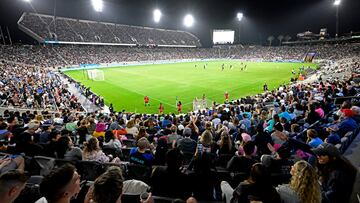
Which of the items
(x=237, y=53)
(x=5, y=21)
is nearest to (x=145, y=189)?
(x=5, y=21)

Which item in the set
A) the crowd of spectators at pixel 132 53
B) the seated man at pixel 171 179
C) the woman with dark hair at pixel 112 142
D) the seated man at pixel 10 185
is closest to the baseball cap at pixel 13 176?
the seated man at pixel 10 185

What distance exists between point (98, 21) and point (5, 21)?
122 feet

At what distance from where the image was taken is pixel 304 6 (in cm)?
10512

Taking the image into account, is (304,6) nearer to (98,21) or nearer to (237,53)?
(237,53)

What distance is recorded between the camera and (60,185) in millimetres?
2875

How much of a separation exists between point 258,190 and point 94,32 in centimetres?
9625

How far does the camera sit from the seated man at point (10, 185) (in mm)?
2855

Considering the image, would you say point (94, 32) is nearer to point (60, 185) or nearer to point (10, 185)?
point (10, 185)

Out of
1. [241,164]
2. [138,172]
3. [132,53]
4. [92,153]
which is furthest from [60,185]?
[132,53]

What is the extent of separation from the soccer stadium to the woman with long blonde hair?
0.6 inches

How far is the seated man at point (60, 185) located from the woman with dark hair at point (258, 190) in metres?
2.24

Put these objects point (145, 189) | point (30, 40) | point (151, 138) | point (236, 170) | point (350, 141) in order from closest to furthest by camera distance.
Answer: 1. point (145, 189)
2. point (236, 170)
3. point (350, 141)
4. point (151, 138)
5. point (30, 40)

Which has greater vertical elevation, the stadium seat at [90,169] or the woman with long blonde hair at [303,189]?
the woman with long blonde hair at [303,189]

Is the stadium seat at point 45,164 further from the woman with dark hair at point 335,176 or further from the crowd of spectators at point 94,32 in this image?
the crowd of spectators at point 94,32
